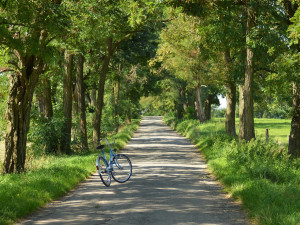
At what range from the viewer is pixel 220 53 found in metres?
24.7

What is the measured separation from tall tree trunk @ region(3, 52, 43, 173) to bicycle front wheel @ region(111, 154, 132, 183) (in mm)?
Result: 2694

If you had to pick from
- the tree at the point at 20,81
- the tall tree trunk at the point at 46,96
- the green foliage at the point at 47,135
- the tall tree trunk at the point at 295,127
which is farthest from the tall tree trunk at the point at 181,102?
the tree at the point at 20,81

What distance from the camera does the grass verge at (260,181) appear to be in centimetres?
731

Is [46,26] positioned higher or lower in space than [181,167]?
higher

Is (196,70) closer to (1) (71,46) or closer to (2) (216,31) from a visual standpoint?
(2) (216,31)

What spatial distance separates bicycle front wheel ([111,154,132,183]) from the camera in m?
12.0

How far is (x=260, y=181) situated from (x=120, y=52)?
1748 cm

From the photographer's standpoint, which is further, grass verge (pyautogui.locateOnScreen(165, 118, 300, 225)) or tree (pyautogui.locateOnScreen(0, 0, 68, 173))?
tree (pyautogui.locateOnScreen(0, 0, 68, 173))

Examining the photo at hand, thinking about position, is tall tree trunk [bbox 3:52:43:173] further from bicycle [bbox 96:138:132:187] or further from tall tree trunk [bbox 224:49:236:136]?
tall tree trunk [bbox 224:49:236:136]

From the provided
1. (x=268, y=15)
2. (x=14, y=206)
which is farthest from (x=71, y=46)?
(x=14, y=206)

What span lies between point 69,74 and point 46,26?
9.58 meters

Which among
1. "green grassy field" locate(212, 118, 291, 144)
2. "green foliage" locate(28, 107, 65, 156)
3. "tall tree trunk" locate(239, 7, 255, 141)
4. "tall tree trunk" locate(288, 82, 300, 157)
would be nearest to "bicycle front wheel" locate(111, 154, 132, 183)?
"tall tree trunk" locate(239, 7, 255, 141)

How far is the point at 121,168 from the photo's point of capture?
1217 centimetres

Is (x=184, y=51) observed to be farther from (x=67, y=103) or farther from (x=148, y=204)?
(x=148, y=204)
